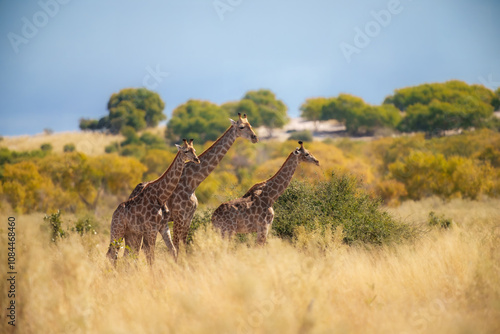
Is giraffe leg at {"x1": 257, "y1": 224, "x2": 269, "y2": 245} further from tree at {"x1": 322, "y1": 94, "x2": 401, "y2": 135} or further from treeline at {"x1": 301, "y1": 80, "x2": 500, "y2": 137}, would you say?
tree at {"x1": 322, "y1": 94, "x2": 401, "y2": 135}

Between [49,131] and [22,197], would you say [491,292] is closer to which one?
[22,197]

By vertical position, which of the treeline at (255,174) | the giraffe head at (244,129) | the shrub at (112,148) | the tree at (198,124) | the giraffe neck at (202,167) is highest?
the tree at (198,124)

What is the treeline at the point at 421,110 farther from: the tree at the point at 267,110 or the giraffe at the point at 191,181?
the giraffe at the point at 191,181

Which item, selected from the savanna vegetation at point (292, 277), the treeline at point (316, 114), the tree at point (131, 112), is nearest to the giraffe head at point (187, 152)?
the savanna vegetation at point (292, 277)

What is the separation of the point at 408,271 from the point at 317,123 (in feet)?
236

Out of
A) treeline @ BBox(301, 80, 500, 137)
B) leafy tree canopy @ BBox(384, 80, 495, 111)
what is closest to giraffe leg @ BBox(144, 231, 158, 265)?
treeline @ BBox(301, 80, 500, 137)

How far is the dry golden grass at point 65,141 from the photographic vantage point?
59094 millimetres

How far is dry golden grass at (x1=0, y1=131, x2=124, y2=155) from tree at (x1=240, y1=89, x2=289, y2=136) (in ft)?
62.2

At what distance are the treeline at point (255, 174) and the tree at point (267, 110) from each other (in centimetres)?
2927

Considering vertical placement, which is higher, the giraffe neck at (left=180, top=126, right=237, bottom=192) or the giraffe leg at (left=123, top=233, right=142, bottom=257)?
the giraffe neck at (left=180, top=126, right=237, bottom=192)

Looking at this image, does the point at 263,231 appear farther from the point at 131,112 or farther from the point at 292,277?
the point at 131,112

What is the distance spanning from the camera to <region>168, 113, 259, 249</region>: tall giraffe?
905 centimetres

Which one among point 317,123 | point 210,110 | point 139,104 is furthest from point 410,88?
point 139,104

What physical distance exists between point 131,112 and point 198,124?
1245cm
